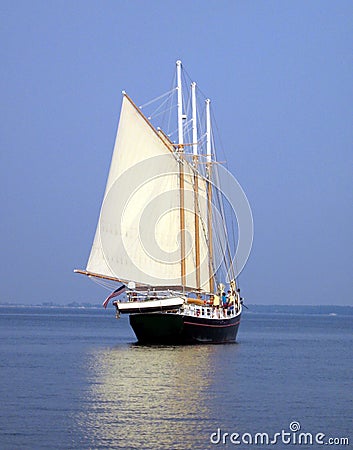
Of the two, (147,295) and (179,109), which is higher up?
(179,109)

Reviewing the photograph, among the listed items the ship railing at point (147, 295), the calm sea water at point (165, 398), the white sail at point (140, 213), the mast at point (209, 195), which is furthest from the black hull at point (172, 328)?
the mast at point (209, 195)

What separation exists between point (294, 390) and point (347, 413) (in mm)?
7025

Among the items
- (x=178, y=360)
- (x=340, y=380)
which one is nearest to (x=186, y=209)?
(x=178, y=360)

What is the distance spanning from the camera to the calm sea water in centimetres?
2880

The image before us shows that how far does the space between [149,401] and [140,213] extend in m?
29.9

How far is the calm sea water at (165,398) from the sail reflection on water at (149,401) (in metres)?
0.03

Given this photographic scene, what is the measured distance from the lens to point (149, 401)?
3597 centimetres

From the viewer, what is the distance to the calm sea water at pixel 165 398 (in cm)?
2880

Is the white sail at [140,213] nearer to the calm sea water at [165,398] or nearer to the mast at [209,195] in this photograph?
the mast at [209,195]

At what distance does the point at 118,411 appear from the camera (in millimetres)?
33312

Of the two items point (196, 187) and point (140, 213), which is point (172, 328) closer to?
point (140, 213)

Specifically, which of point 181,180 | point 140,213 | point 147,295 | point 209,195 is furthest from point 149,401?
point 209,195

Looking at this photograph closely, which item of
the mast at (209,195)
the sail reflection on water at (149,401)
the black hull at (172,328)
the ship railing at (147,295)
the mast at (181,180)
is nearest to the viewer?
the sail reflection on water at (149,401)

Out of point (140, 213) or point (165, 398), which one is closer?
point (165, 398)
